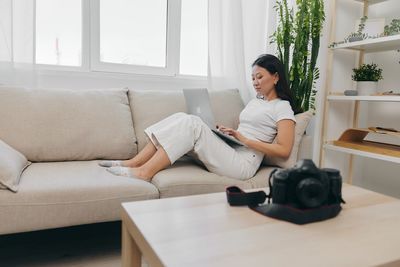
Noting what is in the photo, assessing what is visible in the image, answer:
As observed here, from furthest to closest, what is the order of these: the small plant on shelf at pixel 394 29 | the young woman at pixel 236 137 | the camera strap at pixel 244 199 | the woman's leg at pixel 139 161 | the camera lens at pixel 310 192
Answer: the small plant on shelf at pixel 394 29
the woman's leg at pixel 139 161
the young woman at pixel 236 137
the camera strap at pixel 244 199
the camera lens at pixel 310 192

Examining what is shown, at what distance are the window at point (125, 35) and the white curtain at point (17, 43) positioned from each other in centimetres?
23

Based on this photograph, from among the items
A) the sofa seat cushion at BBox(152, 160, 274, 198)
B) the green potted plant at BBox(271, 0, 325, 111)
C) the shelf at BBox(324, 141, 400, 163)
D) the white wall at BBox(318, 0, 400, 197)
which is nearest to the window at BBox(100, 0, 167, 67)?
the green potted plant at BBox(271, 0, 325, 111)

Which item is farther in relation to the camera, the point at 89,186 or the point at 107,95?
the point at 107,95

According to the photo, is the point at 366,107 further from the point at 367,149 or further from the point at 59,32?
the point at 59,32

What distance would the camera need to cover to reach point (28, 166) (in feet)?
5.01

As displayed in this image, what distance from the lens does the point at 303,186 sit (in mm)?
874

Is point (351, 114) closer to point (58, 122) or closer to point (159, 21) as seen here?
point (159, 21)

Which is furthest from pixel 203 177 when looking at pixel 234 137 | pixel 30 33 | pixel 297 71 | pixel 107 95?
pixel 30 33

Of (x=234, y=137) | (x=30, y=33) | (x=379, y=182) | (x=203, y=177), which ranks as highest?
(x=30, y=33)

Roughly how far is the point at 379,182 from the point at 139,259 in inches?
82.2

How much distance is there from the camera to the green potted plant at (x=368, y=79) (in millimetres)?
2156

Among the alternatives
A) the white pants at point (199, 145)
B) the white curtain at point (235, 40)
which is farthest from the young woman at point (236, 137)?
the white curtain at point (235, 40)

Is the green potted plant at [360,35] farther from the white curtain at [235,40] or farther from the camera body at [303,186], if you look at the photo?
the camera body at [303,186]

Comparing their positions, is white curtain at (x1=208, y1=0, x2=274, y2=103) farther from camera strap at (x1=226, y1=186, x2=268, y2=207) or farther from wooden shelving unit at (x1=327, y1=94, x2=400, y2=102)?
camera strap at (x1=226, y1=186, x2=268, y2=207)
